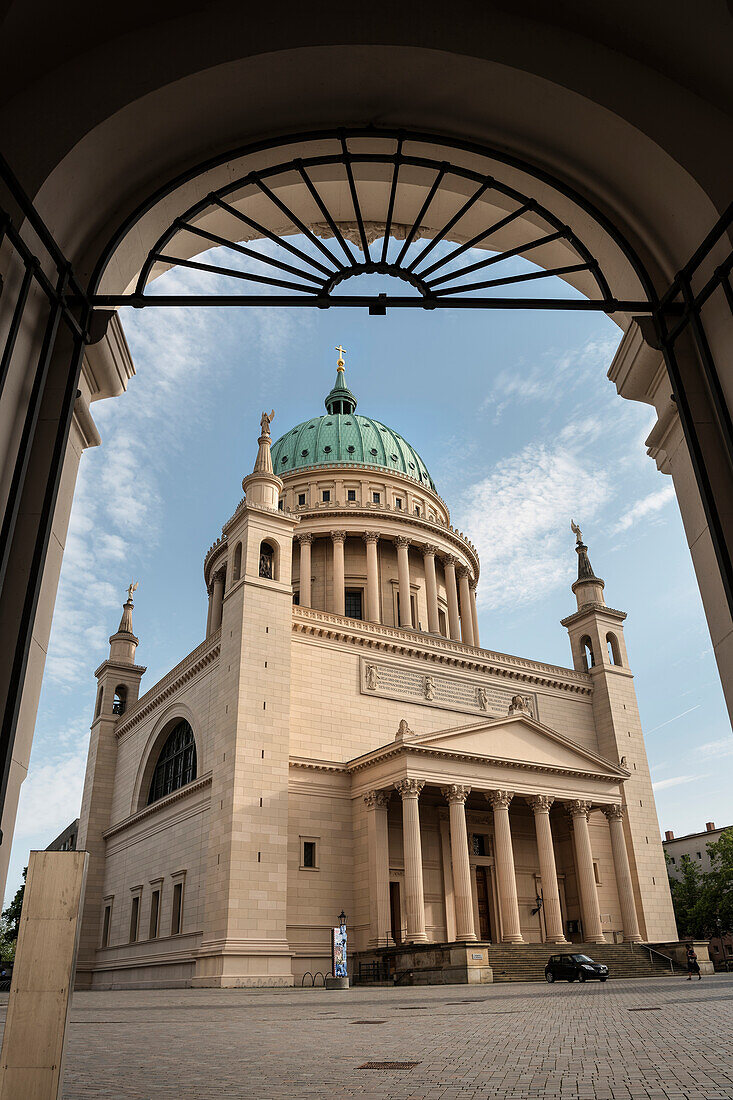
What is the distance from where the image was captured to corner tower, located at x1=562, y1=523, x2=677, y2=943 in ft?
135

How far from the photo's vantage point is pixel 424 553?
57.7 m

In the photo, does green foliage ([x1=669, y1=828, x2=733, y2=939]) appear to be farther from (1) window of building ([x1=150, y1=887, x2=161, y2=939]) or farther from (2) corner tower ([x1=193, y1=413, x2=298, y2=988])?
(2) corner tower ([x1=193, y1=413, x2=298, y2=988])

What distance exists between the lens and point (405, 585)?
54094mm

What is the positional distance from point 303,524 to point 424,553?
8.67 m

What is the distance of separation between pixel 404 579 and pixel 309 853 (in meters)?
23.6

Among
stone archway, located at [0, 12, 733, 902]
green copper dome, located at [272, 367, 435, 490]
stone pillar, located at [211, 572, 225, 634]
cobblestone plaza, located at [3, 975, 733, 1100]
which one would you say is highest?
green copper dome, located at [272, 367, 435, 490]

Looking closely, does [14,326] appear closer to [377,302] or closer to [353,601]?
[377,302]

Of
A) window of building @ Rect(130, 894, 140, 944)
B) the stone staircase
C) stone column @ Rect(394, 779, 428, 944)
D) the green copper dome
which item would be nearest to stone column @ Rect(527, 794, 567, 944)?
the stone staircase

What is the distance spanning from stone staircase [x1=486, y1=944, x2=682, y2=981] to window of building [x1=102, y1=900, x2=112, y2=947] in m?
23.3

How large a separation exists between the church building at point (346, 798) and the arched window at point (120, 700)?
0.41 ft

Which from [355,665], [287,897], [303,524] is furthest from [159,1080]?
[303,524]

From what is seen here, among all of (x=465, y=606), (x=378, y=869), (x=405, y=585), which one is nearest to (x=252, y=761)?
(x=378, y=869)

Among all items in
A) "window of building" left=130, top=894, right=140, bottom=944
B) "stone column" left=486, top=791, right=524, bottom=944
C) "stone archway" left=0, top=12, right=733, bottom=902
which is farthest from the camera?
"window of building" left=130, top=894, right=140, bottom=944

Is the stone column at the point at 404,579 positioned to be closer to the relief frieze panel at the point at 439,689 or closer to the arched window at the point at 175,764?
the relief frieze panel at the point at 439,689
